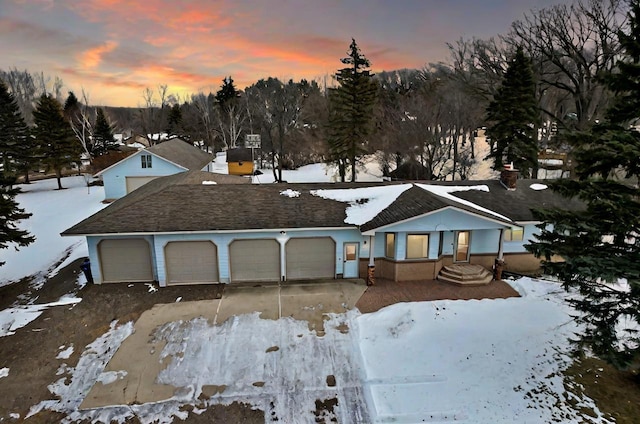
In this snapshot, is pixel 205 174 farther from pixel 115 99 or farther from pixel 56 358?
pixel 115 99

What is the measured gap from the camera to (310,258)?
16016mm

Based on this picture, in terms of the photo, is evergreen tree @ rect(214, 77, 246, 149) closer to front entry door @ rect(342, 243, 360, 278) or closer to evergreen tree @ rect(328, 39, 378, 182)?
evergreen tree @ rect(328, 39, 378, 182)

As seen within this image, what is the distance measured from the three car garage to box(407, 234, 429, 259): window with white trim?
3.31 metres

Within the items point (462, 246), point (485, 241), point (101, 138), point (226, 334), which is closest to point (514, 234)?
point (485, 241)

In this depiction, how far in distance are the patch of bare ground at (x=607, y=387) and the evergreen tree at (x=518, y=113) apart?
20.5 metres

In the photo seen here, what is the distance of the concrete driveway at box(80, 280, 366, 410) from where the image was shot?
9.62 metres

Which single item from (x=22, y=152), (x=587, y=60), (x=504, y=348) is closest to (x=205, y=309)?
(x=504, y=348)

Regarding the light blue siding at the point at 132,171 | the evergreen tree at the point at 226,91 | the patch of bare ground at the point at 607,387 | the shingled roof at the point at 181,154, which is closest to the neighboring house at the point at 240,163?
the shingled roof at the point at 181,154

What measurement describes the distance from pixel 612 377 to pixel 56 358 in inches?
631

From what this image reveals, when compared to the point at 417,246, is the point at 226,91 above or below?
above

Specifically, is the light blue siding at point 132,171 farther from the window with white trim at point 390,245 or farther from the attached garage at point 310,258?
the window with white trim at point 390,245

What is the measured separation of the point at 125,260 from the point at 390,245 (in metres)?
11.6

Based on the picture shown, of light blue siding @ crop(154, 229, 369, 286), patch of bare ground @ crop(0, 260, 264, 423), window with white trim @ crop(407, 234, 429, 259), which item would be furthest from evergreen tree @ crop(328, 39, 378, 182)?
patch of bare ground @ crop(0, 260, 264, 423)

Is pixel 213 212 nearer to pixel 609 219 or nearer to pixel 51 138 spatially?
pixel 609 219
